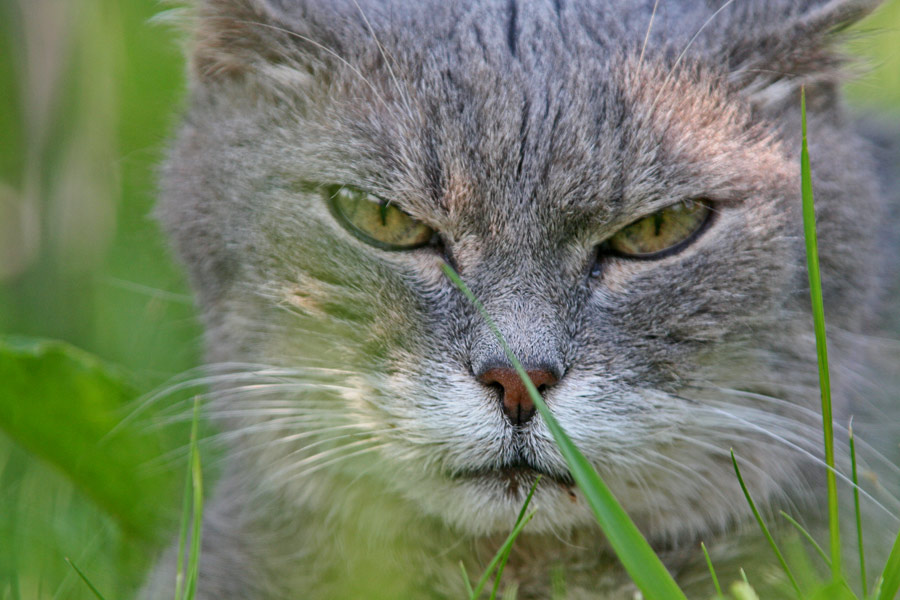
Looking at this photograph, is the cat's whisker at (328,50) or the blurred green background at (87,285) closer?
the cat's whisker at (328,50)

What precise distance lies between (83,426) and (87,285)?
115 centimetres

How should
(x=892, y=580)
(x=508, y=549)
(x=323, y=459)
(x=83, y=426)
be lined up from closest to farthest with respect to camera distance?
(x=892, y=580) < (x=508, y=549) < (x=323, y=459) < (x=83, y=426)

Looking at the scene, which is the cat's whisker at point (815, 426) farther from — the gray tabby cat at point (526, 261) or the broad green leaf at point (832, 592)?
the broad green leaf at point (832, 592)

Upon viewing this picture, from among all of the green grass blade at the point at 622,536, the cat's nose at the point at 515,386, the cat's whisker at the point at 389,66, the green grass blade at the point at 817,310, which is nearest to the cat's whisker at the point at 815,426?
the green grass blade at the point at 817,310

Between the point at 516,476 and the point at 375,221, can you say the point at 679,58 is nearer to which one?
the point at 375,221

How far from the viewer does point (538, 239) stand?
169 cm

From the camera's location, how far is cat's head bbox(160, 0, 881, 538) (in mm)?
1664

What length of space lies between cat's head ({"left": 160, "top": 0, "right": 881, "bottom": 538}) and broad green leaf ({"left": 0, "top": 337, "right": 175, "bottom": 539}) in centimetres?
53

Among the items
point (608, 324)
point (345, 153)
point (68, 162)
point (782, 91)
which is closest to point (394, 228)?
Answer: point (345, 153)

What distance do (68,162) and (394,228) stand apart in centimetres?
173

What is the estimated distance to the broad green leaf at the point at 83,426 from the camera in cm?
220

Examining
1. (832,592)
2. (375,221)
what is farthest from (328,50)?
(832,592)

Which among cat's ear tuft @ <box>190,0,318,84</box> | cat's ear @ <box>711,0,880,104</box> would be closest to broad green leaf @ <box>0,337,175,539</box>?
cat's ear tuft @ <box>190,0,318,84</box>

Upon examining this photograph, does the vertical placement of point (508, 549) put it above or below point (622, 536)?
below
